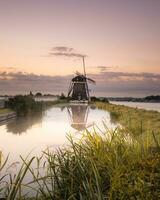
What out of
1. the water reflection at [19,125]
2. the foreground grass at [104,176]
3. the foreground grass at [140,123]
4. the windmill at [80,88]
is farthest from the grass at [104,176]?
the windmill at [80,88]

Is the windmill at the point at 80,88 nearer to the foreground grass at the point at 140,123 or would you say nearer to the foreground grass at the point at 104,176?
the foreground grass at the point at 140,123

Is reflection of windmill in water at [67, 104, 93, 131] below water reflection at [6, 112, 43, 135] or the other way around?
below

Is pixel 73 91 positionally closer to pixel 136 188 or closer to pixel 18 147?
pixel 18 147

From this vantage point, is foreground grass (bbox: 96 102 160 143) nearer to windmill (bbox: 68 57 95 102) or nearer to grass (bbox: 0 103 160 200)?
grass (bbox: 0 103 160 200)

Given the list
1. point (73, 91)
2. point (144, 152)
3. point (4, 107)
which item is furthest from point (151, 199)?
point (73, 91)

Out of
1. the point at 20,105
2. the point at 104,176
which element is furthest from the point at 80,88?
the point at 104,176

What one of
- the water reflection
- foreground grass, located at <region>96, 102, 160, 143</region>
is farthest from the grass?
the water reflection

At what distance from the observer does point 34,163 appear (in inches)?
488

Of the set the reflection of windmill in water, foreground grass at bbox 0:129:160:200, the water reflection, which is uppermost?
foreground grass at bbox 0:129:160:200

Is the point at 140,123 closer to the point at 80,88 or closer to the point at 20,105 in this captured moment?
the point at 20,105

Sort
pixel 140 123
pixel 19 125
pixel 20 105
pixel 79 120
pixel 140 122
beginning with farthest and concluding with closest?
1. pixel 20 105
2. pixel 79 120
3. pixel 19 125
4. pixel 140 122
5. pixel 140 123

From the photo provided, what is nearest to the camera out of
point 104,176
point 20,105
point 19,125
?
point 104,176

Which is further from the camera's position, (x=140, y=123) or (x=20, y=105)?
(x=20, y=105)

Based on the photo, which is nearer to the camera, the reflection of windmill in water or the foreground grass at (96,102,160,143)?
the foreground grass at (96,102,160,143)
